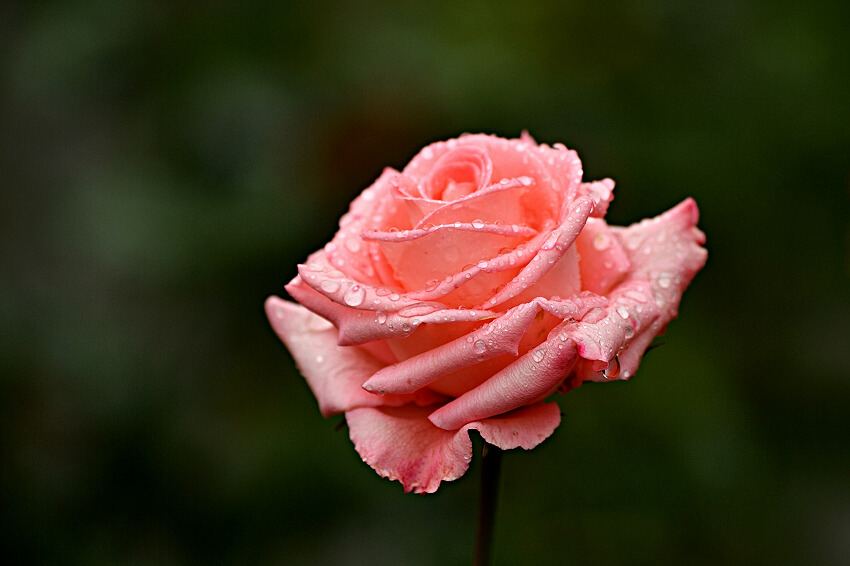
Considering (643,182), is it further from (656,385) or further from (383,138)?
(383,138)

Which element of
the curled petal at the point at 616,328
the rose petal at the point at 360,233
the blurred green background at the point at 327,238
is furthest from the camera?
the blurred green background at the point at 327,238

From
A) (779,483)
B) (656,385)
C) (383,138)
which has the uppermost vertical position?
(383,138)

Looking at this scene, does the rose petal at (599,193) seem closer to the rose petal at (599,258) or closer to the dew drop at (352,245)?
the rose petal at (599,258)

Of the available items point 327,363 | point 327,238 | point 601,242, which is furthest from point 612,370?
point 327,238

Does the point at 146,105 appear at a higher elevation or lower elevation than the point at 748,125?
higher

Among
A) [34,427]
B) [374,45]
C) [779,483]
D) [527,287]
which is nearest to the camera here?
[527,287]

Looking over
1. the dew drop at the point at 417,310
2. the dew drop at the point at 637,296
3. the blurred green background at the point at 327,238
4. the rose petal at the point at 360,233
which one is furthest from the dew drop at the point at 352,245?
the blurred green background at the point at 327,238

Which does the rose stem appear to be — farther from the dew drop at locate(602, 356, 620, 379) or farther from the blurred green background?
the blurred green background

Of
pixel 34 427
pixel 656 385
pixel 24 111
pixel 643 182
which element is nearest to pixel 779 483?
pixel 656 385
